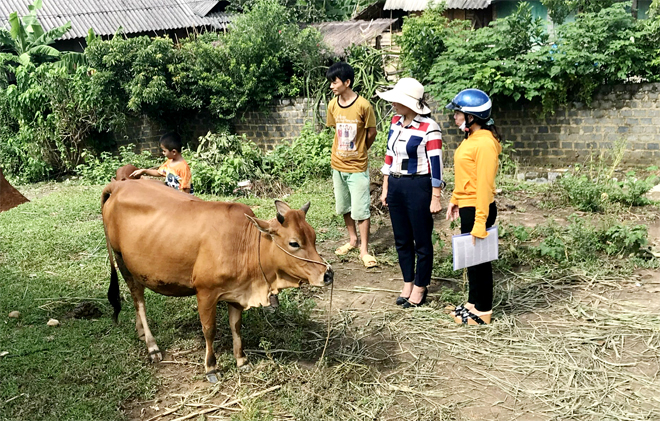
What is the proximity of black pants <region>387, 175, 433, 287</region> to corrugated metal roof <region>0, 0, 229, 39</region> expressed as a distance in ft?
50.3

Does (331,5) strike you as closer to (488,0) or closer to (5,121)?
(488,0)

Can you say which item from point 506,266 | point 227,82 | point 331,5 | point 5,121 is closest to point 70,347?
point 506,266

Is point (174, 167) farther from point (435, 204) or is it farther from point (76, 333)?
point (435, 204)

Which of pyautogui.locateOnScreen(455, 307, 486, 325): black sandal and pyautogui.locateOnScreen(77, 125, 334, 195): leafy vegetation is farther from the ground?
pyautogui.locateOnScreen(77, 125, 334, 195): leafy vegetation

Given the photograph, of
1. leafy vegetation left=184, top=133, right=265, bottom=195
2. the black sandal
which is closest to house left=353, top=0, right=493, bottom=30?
leafy vegetation left=184, top=133, right=265, bottom=195

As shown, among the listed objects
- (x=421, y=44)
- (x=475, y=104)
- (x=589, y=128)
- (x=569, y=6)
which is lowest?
(x=589, y=128)

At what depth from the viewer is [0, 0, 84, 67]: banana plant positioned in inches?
620

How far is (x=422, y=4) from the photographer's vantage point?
1662cm

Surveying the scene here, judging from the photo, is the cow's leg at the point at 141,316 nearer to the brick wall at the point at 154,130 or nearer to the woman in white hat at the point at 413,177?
the woman in white hat at the point at 413,177

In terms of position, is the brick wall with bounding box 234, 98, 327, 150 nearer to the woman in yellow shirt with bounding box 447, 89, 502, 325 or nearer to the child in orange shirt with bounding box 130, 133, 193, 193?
the child in orange shirt with bounding box 130, 133, 193, 193

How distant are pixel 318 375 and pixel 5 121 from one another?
1244cm

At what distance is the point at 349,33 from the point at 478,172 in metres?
10.7

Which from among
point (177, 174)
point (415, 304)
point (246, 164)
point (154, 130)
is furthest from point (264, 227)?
point (154, 130)

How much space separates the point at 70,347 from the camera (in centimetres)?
471
